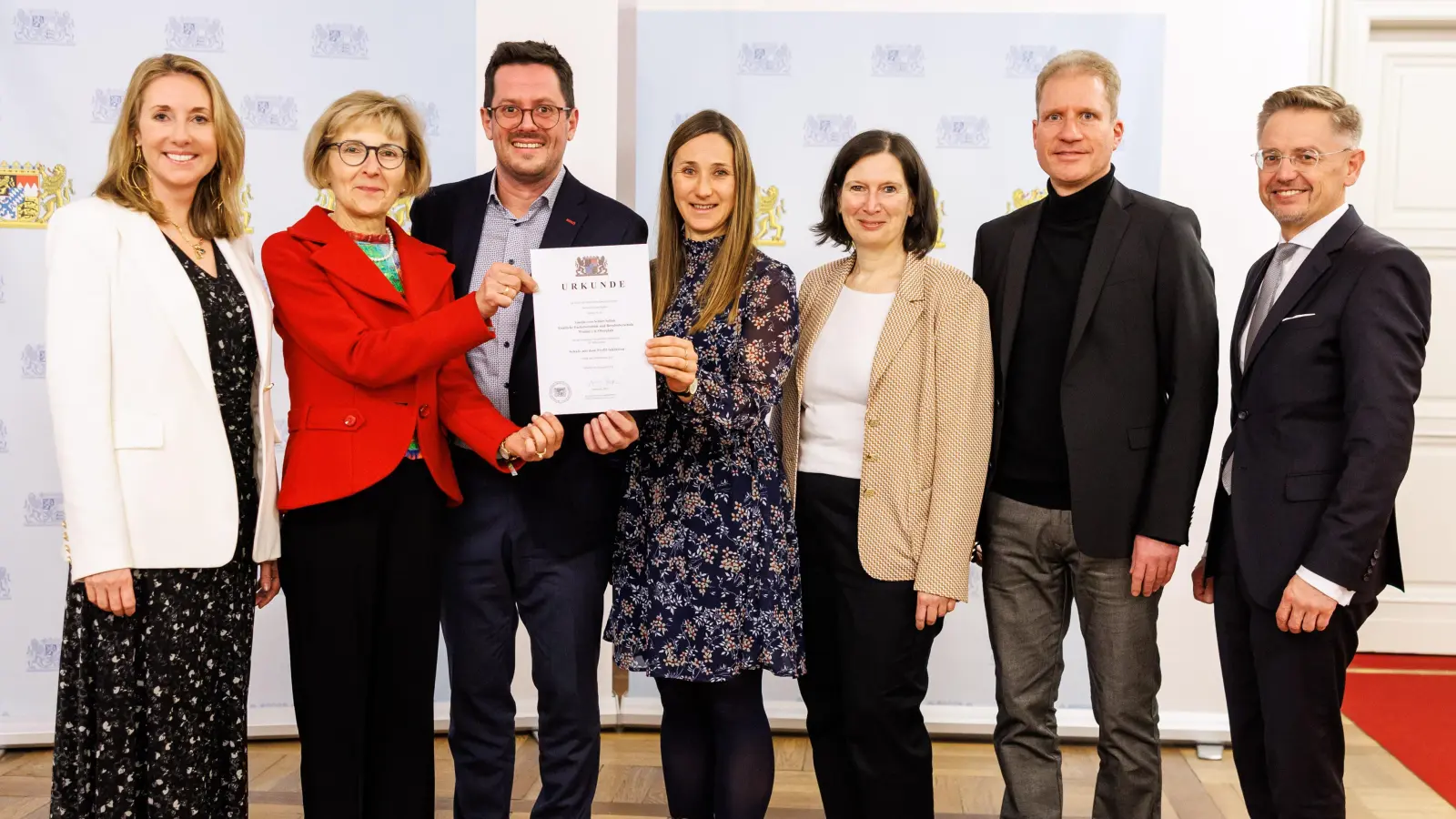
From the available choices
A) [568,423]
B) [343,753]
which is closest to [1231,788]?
[568,423]

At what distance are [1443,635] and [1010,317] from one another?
3.40 m

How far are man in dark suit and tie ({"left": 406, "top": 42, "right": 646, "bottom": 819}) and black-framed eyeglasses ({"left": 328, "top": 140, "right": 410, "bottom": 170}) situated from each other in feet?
0.90

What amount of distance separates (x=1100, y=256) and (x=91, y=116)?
3143 millimetres

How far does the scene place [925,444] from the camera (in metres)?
2.16

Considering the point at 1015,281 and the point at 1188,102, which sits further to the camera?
the point at 1188,102

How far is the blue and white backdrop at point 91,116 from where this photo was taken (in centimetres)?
333

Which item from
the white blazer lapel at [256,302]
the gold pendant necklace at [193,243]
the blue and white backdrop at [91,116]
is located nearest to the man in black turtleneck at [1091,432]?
the white blazer lapel at [256,302]

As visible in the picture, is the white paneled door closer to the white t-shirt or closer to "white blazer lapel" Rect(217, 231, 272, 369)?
the white t-shirt

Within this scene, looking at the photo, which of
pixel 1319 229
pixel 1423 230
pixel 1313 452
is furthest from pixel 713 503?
pixel 1423 230

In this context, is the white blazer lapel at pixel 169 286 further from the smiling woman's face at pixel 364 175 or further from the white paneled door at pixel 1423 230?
the white paneled door at pixel 1423 230

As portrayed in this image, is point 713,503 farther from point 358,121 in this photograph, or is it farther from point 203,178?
point 203,178

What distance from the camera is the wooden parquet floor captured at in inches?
118

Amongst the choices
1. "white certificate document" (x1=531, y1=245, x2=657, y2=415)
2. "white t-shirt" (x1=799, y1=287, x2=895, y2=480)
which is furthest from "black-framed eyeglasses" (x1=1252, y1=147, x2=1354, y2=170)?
"white certificate document" (x1=531, y1=245, x2=657, y2=415)

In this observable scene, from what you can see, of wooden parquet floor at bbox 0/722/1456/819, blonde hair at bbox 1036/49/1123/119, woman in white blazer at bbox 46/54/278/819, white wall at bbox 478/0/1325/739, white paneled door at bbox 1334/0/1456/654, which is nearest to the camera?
woman in white blazer at bbox 46/54/278/819
